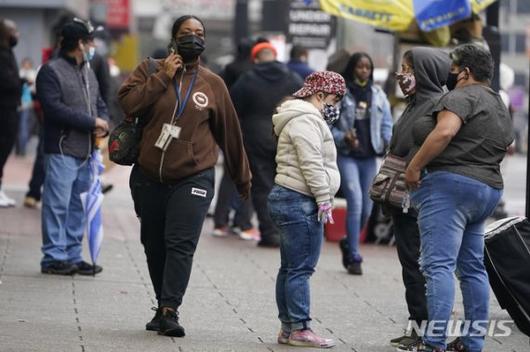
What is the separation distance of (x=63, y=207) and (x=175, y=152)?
269 cm

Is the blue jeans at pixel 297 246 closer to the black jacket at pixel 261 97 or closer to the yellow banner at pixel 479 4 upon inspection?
the yellow banner at pixel 479 4

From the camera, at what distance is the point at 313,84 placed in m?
8.02

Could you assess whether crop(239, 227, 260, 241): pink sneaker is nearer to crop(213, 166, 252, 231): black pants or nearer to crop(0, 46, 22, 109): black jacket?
crop(213, 166, 252, 231): black pants

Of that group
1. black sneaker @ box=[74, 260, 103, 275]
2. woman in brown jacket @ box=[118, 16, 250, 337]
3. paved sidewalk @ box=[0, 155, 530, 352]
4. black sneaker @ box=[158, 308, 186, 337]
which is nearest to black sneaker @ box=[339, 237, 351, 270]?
paved sidewalk @ box=[0, 155, 530, 352]

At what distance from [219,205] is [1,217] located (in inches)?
88.3

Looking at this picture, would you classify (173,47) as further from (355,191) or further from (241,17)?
(241,17)

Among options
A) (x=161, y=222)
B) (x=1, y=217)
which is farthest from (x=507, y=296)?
(x=1, y=217)

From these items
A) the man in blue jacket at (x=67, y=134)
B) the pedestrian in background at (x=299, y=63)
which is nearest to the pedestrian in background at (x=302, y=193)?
the man in blue jacket at (x=67, y=134)

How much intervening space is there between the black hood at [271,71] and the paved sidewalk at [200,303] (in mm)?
1635

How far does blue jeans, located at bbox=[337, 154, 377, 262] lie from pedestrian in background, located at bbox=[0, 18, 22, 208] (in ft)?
12.7

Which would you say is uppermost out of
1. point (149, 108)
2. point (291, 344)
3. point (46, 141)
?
point (149, 108)

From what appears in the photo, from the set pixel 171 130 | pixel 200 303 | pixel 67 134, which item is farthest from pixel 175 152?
pixel 67 134

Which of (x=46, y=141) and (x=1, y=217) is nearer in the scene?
(x=46, y=141)

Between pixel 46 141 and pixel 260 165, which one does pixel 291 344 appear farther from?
pixel 260 165
